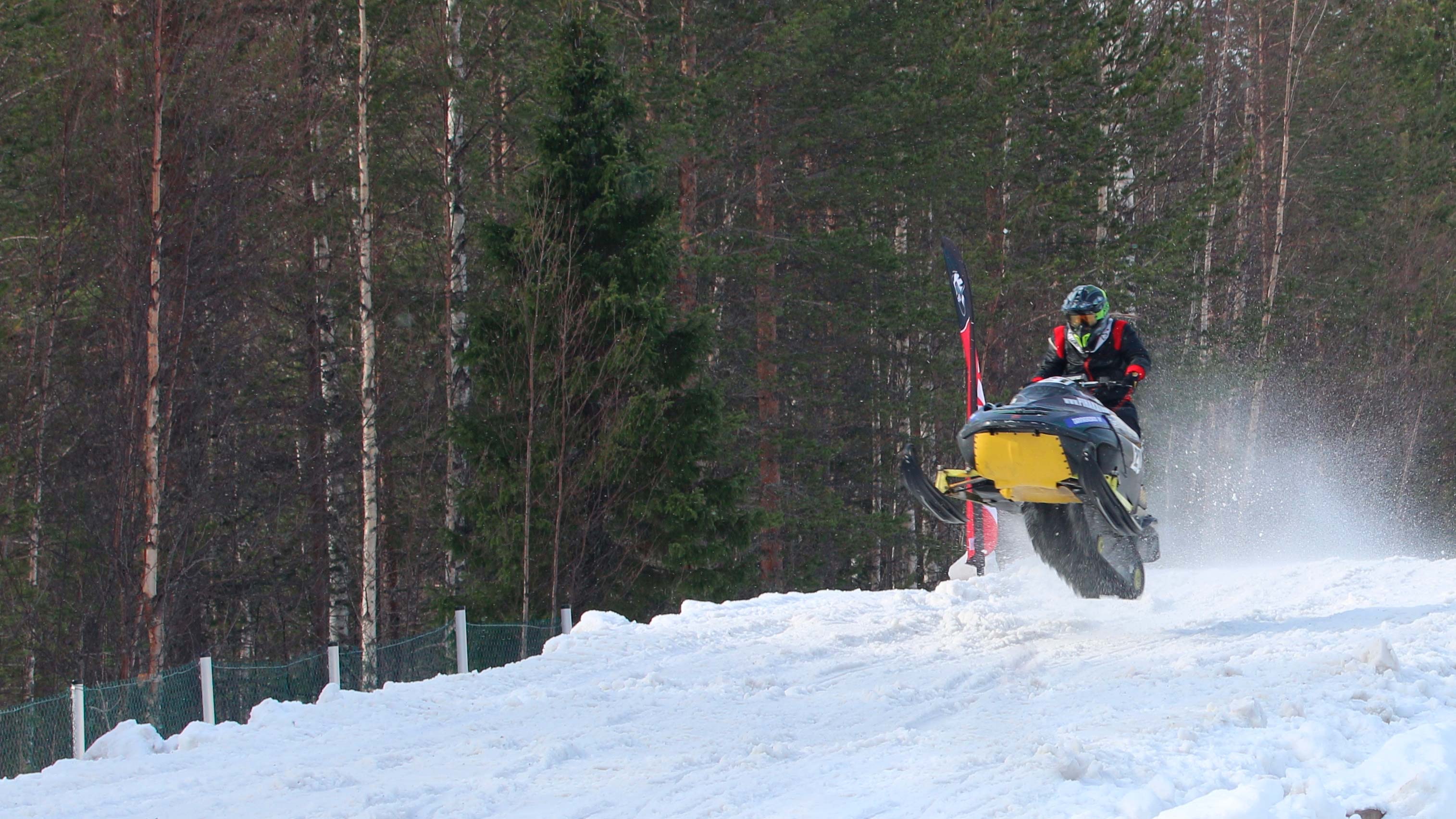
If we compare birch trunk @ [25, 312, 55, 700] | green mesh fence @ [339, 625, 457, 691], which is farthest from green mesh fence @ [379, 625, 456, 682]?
birch trunk @ [25, 312, 55, 700]

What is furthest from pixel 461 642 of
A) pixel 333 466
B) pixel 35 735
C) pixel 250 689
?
pixel 333 466

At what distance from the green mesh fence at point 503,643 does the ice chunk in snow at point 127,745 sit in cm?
560

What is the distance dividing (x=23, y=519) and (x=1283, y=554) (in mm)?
15851

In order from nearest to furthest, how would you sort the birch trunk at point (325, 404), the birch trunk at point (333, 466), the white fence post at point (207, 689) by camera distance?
the white fence post at point (207, 689)
the birch trunk at point (325, 404)
the birch trunk at point (333, 466)

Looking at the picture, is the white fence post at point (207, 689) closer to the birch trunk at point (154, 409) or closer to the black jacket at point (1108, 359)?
the birch trunk at point (154, 409)

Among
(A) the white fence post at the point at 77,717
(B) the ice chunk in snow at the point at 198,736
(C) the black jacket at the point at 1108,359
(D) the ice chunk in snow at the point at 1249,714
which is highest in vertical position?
(C) the black jacket at the point at 1108,359

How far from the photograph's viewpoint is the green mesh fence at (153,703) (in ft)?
35.2

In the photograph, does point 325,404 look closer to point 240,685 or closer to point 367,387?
point 367,387

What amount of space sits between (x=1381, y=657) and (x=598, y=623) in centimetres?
543

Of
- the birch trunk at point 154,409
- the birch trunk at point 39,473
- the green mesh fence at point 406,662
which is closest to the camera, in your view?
the green mesh fence at point 406,662

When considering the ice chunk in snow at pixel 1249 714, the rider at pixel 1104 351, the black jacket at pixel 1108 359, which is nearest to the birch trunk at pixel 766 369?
the black jacket at pixel 1108 359

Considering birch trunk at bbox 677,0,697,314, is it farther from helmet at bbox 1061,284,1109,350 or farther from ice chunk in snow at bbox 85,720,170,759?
ice chunk in snow at bbox 85,720,170,759

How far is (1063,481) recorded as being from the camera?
848cm

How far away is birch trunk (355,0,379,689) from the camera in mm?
16234
